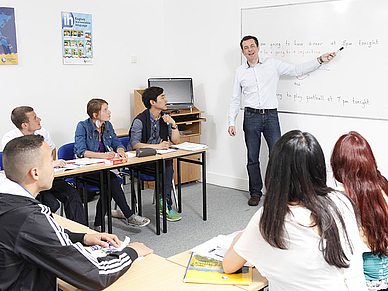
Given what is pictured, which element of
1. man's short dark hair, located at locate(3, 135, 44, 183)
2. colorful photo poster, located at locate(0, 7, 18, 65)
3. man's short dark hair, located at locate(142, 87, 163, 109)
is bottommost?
man's short dark hair, located at locate(3, 135, 44, 183)

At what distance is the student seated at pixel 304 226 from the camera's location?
143cm

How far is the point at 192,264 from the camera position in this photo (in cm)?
180

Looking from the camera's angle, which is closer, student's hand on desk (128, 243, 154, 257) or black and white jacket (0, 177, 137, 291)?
black and white jacket (0, 177, 137, 291)

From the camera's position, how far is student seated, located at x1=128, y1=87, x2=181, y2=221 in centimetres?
423

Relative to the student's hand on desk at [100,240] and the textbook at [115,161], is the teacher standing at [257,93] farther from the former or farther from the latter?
the student's hand on desk at [100,240]

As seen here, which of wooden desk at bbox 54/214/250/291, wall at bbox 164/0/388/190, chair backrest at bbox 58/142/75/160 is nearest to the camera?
wooden desk at bbox 54/214/250/291

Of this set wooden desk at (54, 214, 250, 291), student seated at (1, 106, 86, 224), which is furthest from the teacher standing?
wooden desk at (54, 214, 250, 291)

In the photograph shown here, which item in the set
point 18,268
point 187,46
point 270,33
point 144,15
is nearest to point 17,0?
point 144,15

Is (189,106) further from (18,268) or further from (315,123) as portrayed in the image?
(18,268)

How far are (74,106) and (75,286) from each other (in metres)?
3.88

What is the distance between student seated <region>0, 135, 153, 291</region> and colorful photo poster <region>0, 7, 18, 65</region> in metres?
3.23

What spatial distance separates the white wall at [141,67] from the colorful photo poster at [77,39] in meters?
0.07

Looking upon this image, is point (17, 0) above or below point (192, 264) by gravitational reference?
above

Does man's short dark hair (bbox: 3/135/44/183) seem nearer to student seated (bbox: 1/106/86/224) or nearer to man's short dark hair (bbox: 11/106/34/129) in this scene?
student seated (bbox: 1/106/86/224)
